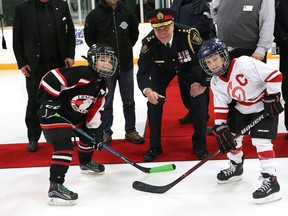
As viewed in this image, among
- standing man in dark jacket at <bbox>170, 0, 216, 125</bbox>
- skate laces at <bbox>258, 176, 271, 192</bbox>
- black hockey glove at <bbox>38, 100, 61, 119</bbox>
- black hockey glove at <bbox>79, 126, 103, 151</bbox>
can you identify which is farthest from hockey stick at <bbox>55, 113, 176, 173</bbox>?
standing man in dark jacket at <bbox>170, 0, 216, 125</bbox>

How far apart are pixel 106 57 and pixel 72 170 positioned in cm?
88

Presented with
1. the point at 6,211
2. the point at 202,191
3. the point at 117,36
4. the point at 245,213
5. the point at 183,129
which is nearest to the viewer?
the point at 245,213

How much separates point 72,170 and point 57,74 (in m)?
0.76

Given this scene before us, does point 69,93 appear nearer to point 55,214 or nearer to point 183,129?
point 55,214

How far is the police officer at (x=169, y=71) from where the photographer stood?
2.83m

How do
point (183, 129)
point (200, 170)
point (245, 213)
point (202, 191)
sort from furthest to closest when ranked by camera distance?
point (183, 129) → point (200, 170) → point (202, 191) → point (245, 213)

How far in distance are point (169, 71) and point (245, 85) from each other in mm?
820

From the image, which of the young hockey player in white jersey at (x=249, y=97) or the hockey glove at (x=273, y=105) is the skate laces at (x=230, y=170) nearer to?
the young hockey player in white jersey at (x=249, y=97)

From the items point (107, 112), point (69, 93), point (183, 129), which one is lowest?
point (183, 129)

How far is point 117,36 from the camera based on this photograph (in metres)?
3.23

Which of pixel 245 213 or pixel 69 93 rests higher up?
pixel 69 93

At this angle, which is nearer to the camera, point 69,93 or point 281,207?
point 281,207

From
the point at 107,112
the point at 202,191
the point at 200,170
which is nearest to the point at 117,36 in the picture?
the point at 107,112

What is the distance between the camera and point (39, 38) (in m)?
3.03
